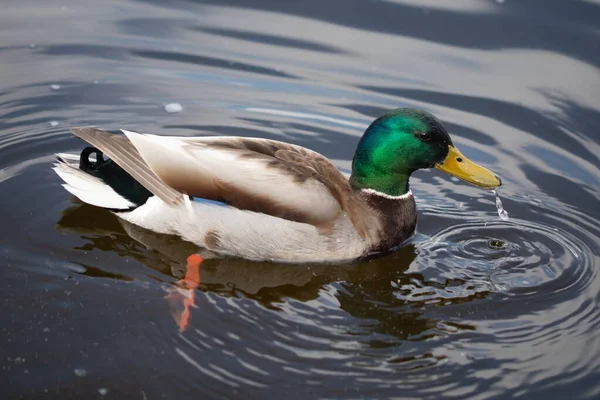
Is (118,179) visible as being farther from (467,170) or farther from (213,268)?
(467,170)

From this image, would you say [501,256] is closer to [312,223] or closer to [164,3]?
[312,223]

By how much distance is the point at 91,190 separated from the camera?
6.03 meters

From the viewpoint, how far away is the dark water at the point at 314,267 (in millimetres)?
4762

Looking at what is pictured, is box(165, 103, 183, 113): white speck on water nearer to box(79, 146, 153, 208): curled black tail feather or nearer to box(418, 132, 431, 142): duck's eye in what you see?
box(79, 146, 153, 208): curled black tail feather

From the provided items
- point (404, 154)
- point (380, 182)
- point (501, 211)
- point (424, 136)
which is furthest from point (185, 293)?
point (501, 211)

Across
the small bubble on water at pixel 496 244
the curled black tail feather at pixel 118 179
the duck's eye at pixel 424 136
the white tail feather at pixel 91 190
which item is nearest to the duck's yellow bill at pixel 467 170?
the duck's eye at pixel 424 136

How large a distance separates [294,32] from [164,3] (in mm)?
1578

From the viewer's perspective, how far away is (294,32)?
941cm

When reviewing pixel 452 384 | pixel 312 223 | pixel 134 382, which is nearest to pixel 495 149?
pixel 312 223

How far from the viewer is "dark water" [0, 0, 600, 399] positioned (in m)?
4.76

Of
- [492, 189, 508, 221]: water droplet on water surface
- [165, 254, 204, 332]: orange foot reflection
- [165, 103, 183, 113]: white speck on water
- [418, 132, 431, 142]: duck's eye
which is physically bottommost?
[165, 254, 204, 332]: orange foot reflection

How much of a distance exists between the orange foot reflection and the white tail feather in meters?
0.65

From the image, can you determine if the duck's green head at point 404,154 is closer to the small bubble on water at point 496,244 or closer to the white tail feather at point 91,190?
the small bubble on water at point 496,244

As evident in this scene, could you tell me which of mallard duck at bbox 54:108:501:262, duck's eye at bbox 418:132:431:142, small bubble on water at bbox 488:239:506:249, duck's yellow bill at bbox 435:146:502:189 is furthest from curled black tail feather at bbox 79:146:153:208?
small bubble on water at bbox 488:239:506:249
